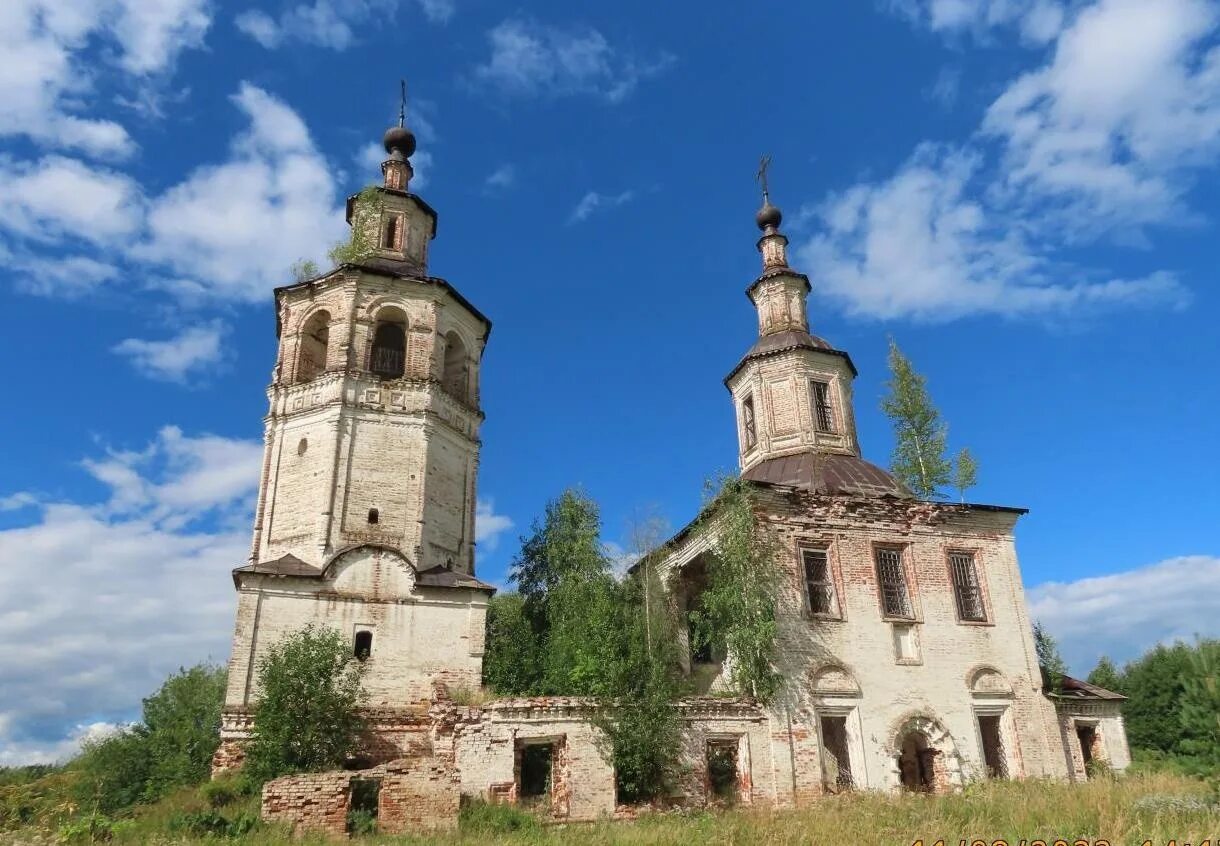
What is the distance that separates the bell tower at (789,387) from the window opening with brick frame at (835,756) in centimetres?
692

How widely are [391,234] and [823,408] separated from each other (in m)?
12.0

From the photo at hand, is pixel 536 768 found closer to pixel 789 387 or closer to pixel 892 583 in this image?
pixel 892 583

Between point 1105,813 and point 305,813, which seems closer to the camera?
point 1105,813

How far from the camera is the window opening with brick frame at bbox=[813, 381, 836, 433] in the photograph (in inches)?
858

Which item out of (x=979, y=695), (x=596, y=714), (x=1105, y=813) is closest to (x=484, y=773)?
(x=596, y=714)

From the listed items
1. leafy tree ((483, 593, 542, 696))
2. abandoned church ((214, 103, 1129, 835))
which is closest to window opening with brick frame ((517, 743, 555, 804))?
abandoned church ((214, 103, 1129, 835))

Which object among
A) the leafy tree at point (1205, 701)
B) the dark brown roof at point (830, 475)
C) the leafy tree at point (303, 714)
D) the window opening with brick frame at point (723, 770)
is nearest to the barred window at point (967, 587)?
the dark brown roof at point (830, 475)

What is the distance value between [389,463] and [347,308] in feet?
12.7

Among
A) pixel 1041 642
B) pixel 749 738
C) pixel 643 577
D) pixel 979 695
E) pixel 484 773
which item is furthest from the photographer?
pixel 1041 642

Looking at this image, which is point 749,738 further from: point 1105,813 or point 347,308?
point 347,308

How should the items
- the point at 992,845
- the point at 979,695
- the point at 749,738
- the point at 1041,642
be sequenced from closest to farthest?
the point at 992,845
the point at 749,738
the point at 979,695
the point at 1041,642

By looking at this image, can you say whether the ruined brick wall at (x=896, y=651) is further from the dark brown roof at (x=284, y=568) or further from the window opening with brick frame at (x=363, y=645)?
the dark brown roof at (x=284, y=568)

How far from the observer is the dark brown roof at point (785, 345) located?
879 inches

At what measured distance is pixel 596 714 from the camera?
14.5m
